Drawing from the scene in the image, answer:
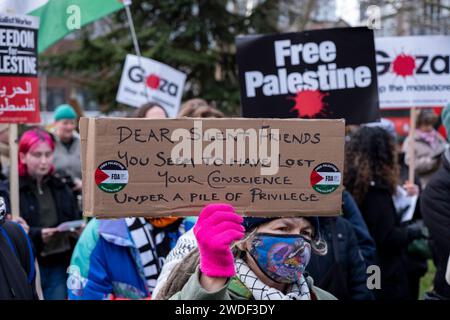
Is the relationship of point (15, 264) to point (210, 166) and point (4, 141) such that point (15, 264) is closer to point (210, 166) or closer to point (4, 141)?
point (210, 166)

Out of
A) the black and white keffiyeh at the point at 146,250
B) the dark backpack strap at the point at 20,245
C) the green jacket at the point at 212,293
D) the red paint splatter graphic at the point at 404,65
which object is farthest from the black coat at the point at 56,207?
the green jacket at the point at 212,293

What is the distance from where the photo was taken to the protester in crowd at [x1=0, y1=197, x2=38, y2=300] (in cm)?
349

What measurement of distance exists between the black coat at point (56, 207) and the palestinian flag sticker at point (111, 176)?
10.7 ft

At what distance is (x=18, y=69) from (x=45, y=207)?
61.5 inches

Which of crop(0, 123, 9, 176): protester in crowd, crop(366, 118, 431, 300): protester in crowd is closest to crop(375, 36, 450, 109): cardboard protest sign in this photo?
crop(366, 118, 431, 300): protester in crowd

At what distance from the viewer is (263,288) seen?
9.55 feet

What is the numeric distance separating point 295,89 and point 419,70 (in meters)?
1.82

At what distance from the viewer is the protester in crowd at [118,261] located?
4.09 metres

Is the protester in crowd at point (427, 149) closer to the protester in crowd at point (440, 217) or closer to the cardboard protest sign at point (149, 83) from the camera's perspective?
the cardboard protest sign at point (149, 83)

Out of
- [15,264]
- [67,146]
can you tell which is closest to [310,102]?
[15,264]

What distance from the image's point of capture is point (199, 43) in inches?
685

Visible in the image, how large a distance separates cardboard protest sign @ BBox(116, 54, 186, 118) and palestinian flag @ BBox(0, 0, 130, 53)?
2459mm
